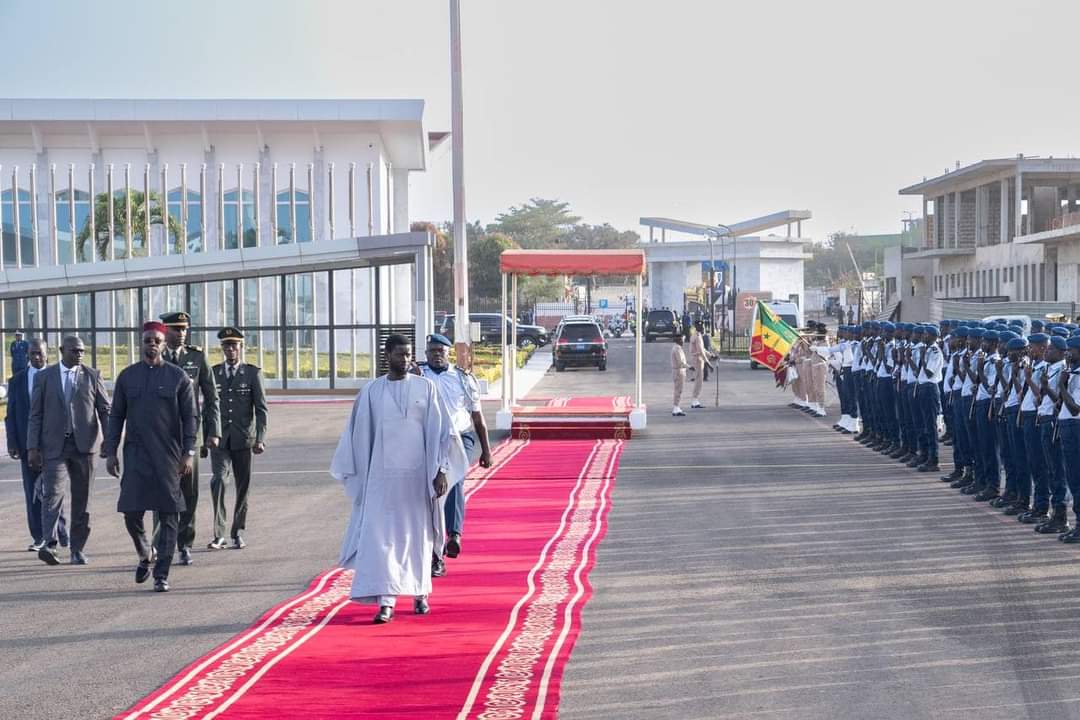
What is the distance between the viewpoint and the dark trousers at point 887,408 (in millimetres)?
20516

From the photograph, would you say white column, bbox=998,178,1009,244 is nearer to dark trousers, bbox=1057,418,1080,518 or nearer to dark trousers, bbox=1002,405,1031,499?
dark trousers, bbox=1002,405,1031,499

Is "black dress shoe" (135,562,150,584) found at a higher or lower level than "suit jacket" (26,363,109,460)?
lower

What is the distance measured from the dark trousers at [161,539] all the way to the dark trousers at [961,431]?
383 inches

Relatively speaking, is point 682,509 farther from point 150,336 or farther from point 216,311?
point 216,311

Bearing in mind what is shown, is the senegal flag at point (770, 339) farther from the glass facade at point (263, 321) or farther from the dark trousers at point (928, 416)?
the dark trousers at point (928, 416)

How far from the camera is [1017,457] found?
14.4 meters

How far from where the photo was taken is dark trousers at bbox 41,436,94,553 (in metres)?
12.1

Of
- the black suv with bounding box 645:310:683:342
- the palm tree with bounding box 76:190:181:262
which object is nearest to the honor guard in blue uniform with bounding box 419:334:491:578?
the palm tree with bounding box 76:190:181:262

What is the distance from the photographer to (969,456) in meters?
16.6

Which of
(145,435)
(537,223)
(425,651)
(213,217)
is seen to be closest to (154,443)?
(145,435)

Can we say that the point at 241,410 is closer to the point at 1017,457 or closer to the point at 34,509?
the point at 34,509

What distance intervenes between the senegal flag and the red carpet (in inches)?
842

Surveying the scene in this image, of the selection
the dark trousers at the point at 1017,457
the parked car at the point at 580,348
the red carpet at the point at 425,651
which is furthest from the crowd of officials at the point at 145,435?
the parked car at the point at 580,348

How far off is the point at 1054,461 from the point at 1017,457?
1103mm
